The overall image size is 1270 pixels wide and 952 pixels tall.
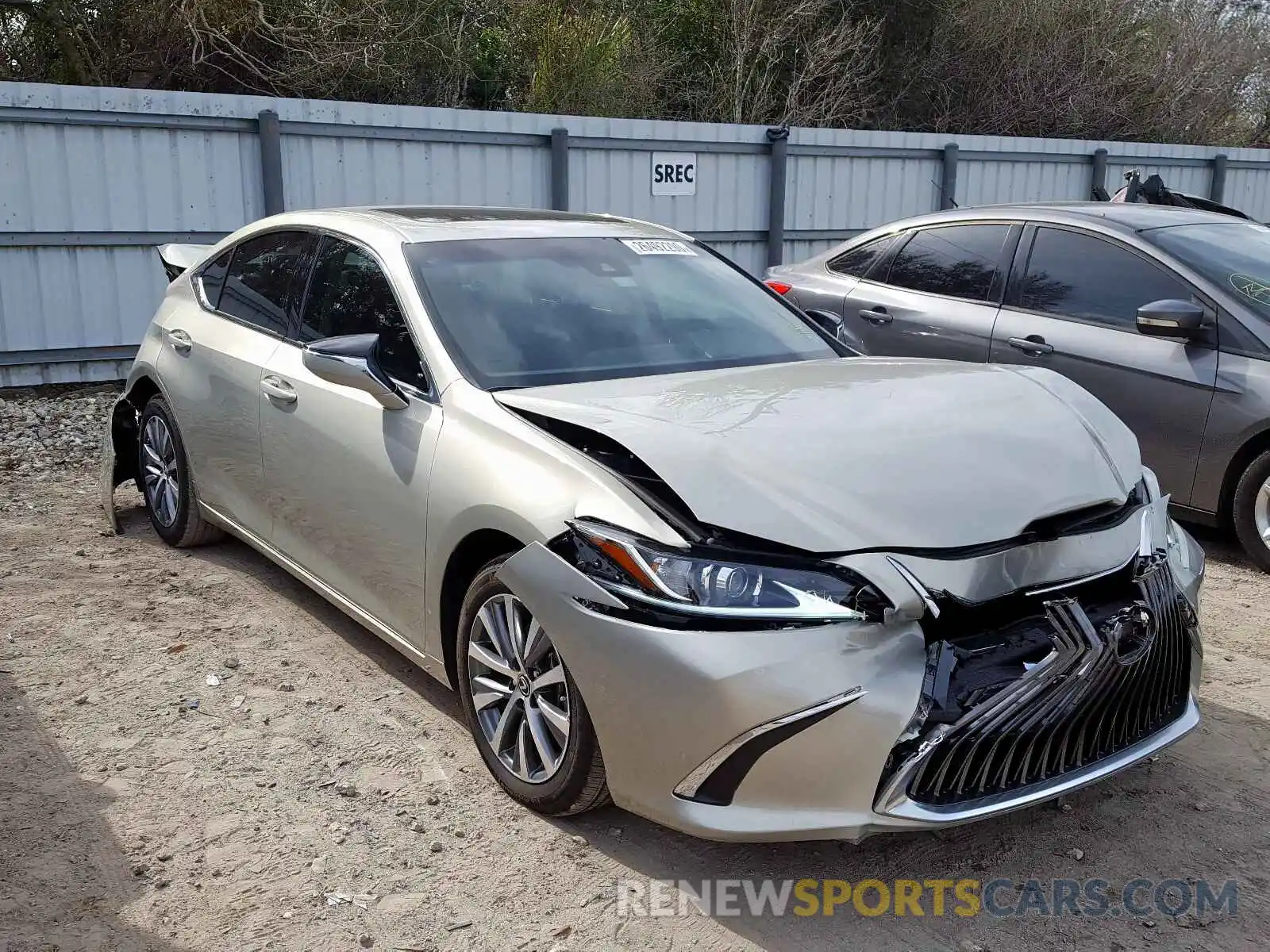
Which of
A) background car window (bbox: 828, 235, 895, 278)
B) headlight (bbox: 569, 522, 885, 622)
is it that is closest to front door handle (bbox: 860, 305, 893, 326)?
background car window (bbox: 828, 235, 895, 278)

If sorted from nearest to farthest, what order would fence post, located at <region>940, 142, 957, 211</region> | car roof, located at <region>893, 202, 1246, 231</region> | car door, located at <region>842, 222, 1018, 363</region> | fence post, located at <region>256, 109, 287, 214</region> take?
1. car roof, located at <region>893, 202, 1246, 231</region>
2. car door, located at <region>842, 222, 1018, 363</region>
3. fence post, located at <region>256, 109, 287, 214</region>
4. fence post, located at <region>940, 142, 957, 211</region>

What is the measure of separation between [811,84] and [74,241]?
11309 mm

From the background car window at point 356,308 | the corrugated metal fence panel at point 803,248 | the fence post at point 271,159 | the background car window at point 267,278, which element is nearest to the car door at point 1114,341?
the background car window at point 356,308

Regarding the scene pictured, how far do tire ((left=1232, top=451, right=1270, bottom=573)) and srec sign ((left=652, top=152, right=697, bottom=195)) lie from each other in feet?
21.8

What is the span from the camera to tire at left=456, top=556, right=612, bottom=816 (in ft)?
10.1

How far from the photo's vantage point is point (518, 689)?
331 cm

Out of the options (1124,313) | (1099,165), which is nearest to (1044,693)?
(1124,313)

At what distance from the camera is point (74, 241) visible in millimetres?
8516

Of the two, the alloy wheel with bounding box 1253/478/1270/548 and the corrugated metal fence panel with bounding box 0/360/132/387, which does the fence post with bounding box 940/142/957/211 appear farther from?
the corrugated metal fence panel with bounding box 0/360/132/387

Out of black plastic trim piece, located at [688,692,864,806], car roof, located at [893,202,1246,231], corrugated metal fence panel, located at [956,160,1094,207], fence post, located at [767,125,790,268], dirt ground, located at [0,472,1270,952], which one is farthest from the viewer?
corrugated metal fence panel, located at [956,160,1094,207]

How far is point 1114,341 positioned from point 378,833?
168 inches

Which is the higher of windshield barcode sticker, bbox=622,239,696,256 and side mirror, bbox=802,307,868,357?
windshield barcode sticker, bbox=622,239,696,256

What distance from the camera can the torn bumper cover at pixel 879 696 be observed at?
8.75 feet

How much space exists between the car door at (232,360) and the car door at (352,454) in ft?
0.50
